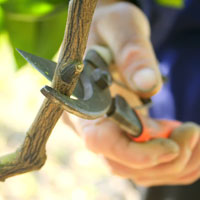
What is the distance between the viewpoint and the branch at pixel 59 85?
20 centimetres

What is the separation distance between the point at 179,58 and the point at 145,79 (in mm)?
233

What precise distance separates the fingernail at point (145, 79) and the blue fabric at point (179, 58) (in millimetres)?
207

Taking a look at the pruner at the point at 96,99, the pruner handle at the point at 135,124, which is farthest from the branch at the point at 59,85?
the pruner handle at the point at 135,124

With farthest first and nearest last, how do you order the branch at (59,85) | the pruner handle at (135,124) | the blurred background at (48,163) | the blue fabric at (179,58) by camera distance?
the blurred background at (48,163)
the blue fabric at (179,58)
the pruner handle at (135,124)
the branch at (59,85)

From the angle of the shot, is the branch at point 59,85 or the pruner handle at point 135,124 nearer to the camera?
the branch at point 59,85

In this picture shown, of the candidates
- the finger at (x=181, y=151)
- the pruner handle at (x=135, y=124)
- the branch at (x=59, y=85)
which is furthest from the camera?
the finger at (x=181, y=151)

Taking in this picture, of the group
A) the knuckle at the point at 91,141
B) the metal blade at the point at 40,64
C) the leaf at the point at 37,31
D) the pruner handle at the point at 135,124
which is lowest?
the knuckle at the point at 91,141

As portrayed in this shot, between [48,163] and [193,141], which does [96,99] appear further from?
[48,163]

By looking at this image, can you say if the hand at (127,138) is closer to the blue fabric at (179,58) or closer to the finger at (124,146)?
the finger at (124,146)

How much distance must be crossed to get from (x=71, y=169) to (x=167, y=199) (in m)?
0.38

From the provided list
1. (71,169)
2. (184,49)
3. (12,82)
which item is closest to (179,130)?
(184,49)

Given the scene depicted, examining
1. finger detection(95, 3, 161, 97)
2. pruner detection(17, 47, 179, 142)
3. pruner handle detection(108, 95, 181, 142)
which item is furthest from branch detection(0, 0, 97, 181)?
finger detection(95, 3, 161, 97)

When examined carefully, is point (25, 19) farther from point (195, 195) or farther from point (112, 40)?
point (195, 195)

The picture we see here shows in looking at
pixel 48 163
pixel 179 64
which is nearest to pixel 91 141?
pixel 179 64
